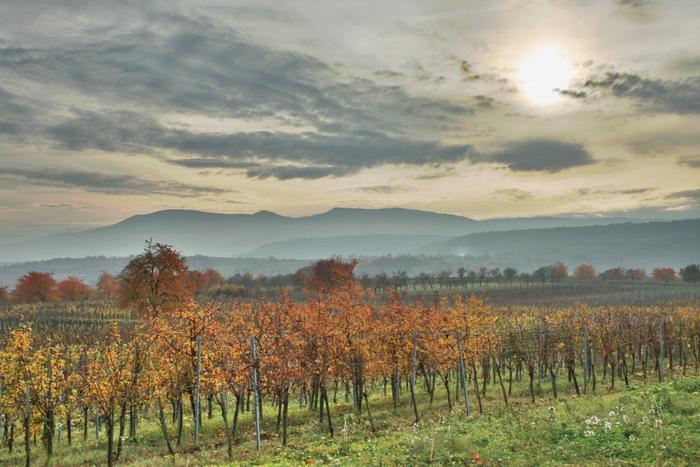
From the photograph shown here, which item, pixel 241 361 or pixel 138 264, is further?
pixel 138 264

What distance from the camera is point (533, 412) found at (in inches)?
1021

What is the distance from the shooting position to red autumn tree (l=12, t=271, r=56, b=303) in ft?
420

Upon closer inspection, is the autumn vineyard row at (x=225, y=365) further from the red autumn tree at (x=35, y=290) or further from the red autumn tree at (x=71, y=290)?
the red autumn tree at (x=71, y=290)

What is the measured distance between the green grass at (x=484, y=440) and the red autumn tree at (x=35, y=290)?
11859cm

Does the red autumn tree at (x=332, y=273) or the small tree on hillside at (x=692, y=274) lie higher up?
the red autumn tree at (x=332, y=273)

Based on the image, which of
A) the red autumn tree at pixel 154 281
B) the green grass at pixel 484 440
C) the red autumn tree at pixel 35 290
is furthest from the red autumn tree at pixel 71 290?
the green grass at pixel 484 440

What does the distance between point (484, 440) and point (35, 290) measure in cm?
14456

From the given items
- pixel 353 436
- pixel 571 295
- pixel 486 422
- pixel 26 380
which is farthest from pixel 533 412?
pixel 571 295

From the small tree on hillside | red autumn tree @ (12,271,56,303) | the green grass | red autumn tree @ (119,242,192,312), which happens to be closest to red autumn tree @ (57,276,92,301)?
red autumn tree @ (12,271,56,303)

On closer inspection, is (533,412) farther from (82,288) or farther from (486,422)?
(82,288)

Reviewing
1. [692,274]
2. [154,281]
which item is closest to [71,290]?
[154,281]

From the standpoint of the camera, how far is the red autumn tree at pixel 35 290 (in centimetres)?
12812

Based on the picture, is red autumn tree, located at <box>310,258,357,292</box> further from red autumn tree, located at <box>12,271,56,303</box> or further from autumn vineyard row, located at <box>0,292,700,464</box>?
red autumn tree, located at <box>12,271,56,303</box>

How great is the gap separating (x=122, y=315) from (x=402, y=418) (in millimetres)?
85871
